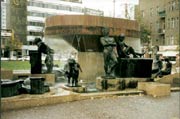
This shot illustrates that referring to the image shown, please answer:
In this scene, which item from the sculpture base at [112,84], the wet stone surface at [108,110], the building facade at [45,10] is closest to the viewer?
the wet stone surface at [108,110]

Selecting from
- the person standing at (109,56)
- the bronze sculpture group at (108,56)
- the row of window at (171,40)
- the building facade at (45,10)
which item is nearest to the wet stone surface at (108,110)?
the bronze sculpture group at (108,56)

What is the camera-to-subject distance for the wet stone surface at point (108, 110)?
22.4 ft

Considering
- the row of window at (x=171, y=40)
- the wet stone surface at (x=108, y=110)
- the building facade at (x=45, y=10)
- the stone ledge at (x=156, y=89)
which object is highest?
the building facade at (x=45, y=10)

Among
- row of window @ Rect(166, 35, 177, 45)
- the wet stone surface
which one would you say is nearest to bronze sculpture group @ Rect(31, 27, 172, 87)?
the wet stone surface

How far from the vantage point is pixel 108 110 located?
7555 mm

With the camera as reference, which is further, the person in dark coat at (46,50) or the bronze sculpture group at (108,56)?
the person in dark coat at (46,50)

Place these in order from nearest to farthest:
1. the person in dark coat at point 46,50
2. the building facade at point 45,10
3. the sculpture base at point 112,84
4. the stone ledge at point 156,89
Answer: the stone ledge at point 156,89 < the sculpture base at point 112,84 < the person in dark coat at point 46,50 < the building facade at point 45,10

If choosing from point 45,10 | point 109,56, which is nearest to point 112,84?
point 109,56

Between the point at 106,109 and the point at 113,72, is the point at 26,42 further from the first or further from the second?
the point at 106,109

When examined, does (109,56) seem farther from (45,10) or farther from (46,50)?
(45,10)

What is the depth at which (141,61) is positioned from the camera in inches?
470

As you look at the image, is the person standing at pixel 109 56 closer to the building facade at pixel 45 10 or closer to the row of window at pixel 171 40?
the row of window at pixel 171 40

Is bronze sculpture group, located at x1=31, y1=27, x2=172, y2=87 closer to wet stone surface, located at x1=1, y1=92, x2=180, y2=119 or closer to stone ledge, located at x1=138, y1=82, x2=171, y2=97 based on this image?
stone ledge, located at x1=138, y1=82, x2=171, y2=97

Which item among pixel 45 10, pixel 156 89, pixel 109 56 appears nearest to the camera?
pixel 156 89
